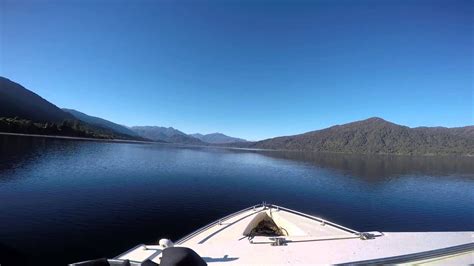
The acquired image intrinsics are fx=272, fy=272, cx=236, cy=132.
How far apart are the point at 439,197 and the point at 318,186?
1817 cm

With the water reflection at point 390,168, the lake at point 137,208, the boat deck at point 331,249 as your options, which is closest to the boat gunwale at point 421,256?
the boat deck at point 331,249

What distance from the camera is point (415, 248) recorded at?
685cm

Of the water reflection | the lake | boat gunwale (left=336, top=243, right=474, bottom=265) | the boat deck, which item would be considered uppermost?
boat gunwale (left=336, top=243, right=474, bottom=265)

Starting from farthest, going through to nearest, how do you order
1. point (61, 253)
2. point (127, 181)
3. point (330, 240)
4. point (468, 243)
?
point (127, 181) < point (61, 253) < point (330, 240) < point (468, 243)

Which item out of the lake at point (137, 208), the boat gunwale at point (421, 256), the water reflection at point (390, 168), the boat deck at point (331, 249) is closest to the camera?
the boat gunwale at point (421, 256)

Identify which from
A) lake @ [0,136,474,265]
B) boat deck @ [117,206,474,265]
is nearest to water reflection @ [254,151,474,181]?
lake @ [0,136,474,265]

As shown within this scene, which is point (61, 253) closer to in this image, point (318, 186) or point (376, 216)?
point (376, 216)

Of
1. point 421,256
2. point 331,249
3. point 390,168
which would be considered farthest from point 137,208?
point 390,168

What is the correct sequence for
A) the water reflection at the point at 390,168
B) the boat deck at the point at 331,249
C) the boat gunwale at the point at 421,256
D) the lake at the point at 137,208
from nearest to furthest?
the boat gunwale at the point at 421,256
the boat deck at the point at 331,249
the lake at the point at 137,208
the water reflection at the point at 390,168

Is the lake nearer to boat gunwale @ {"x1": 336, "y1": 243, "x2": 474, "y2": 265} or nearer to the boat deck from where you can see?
the boat deck

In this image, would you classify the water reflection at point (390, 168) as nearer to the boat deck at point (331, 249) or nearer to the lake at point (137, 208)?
the lake at point (137, 208)

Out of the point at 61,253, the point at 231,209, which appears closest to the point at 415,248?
the point at 61,253

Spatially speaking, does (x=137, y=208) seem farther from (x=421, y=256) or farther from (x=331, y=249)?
(x=421, y=256)

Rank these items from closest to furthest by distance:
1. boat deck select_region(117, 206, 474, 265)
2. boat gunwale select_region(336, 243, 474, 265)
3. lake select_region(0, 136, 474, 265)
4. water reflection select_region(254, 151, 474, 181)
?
1. boat gunwale select_region(336, 243, 474, 265)
2. boat deck select_region(117, 206, 474, 265)
3. lake select_region(0, 136, 474, 265)
4. water reflection select_region(254, 151, 474, 181)
